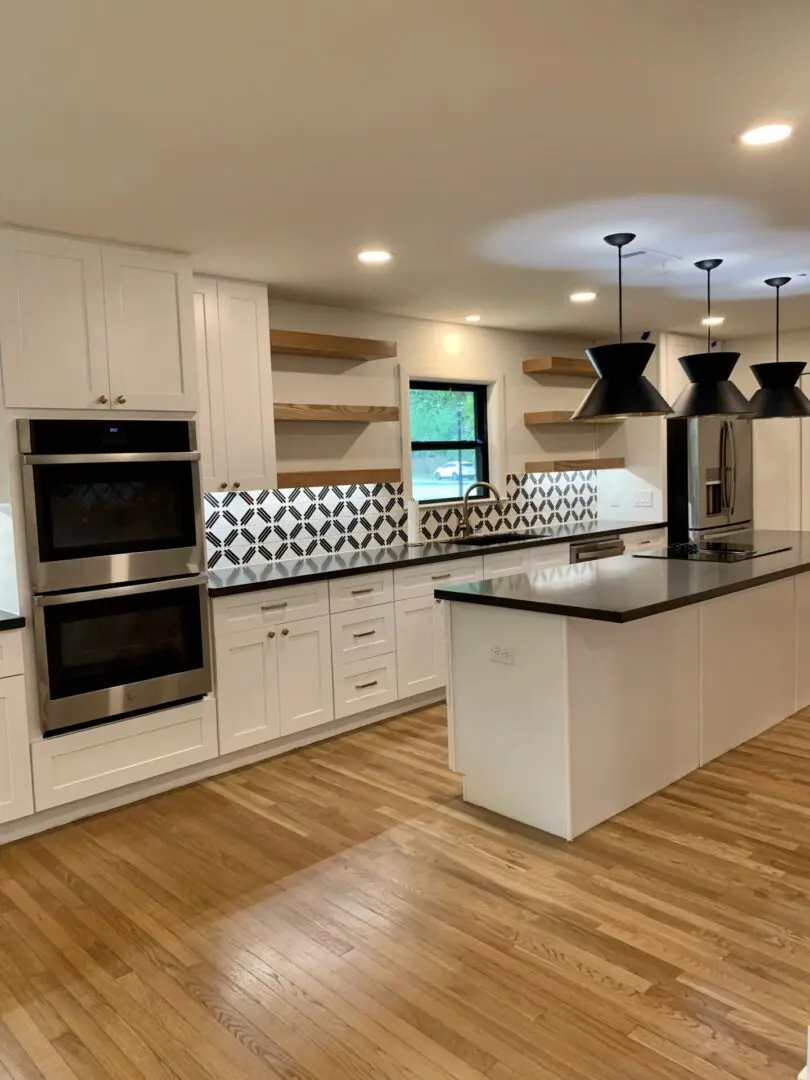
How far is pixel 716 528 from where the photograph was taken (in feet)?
21.8

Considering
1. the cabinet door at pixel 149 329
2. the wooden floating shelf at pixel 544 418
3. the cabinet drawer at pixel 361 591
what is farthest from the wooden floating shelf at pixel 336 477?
the wooden floating shelf at pixel 544 418

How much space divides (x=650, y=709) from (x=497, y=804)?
2.41 ft

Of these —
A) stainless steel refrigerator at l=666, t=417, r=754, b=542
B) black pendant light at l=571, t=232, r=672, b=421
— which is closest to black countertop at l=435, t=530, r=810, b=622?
black pendant light at l=571, t=232, r=672, b=421

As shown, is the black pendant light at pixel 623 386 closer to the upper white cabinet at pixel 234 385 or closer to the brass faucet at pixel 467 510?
the upper white cabinet at pixel 234 385

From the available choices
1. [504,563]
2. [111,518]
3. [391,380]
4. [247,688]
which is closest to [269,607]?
[247,688]

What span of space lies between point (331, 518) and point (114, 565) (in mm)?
1770

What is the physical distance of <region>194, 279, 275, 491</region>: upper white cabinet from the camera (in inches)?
153

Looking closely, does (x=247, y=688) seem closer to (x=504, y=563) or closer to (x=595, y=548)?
(x=504, y=563)

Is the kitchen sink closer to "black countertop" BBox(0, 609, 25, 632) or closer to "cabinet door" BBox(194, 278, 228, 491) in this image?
"cabinet door" BBox(194, 278, 228, 491)

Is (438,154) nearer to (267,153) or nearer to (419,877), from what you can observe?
(267,153)

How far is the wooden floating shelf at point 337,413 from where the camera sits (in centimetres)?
434

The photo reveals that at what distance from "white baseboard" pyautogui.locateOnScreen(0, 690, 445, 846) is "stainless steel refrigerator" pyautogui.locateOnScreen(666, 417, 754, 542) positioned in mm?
2963

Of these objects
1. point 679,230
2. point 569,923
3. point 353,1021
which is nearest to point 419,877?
point 569,923

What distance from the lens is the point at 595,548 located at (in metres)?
5.78
